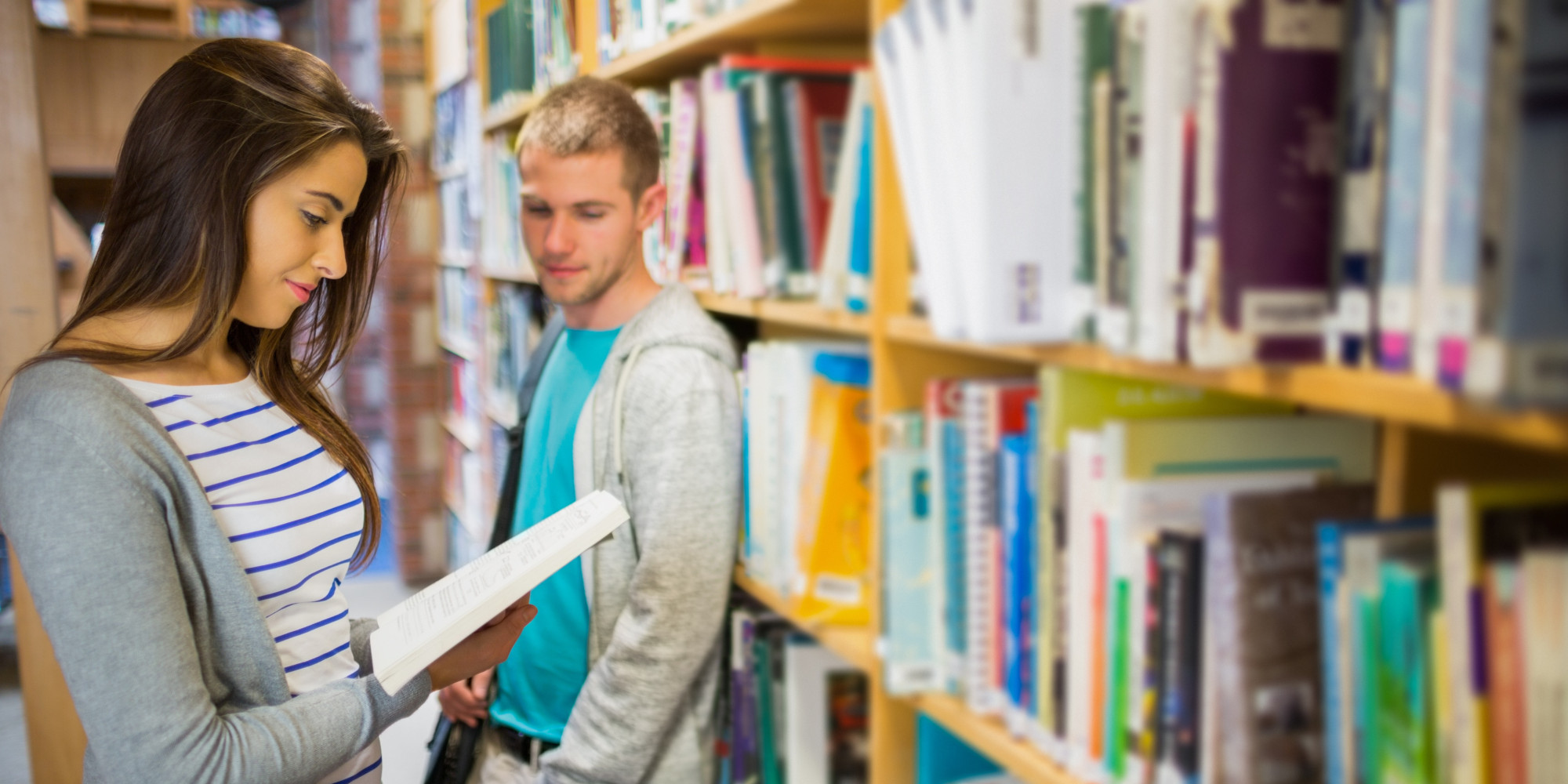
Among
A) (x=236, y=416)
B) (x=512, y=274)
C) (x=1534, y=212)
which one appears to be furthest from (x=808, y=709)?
(x=512, y=274)

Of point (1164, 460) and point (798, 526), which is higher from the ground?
point (1164, 460)

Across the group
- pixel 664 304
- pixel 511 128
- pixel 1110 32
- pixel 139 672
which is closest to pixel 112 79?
pixel 511 128

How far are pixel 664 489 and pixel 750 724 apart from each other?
36 centimetres

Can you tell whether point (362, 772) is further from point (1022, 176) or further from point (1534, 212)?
point (1534, 212)

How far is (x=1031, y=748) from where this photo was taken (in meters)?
0.92

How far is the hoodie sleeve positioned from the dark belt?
0.20 m

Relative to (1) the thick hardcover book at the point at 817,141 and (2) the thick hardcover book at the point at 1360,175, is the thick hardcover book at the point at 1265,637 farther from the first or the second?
(1) the thick hardcover book at the point at 817,141

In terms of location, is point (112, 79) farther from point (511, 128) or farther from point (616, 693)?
point (616, 693)

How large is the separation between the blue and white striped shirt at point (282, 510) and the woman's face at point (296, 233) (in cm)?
12

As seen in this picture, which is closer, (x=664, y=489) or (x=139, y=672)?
(x=139, y=672)

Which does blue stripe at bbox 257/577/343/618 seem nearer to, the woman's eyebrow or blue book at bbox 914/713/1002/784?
the woman's eyebrow

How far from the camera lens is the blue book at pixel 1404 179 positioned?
1.89ft

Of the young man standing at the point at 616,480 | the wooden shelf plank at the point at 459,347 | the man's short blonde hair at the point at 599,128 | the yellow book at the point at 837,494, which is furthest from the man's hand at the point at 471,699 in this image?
the wooden shelf plank at the point at 459,347

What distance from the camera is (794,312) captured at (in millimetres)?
1254
